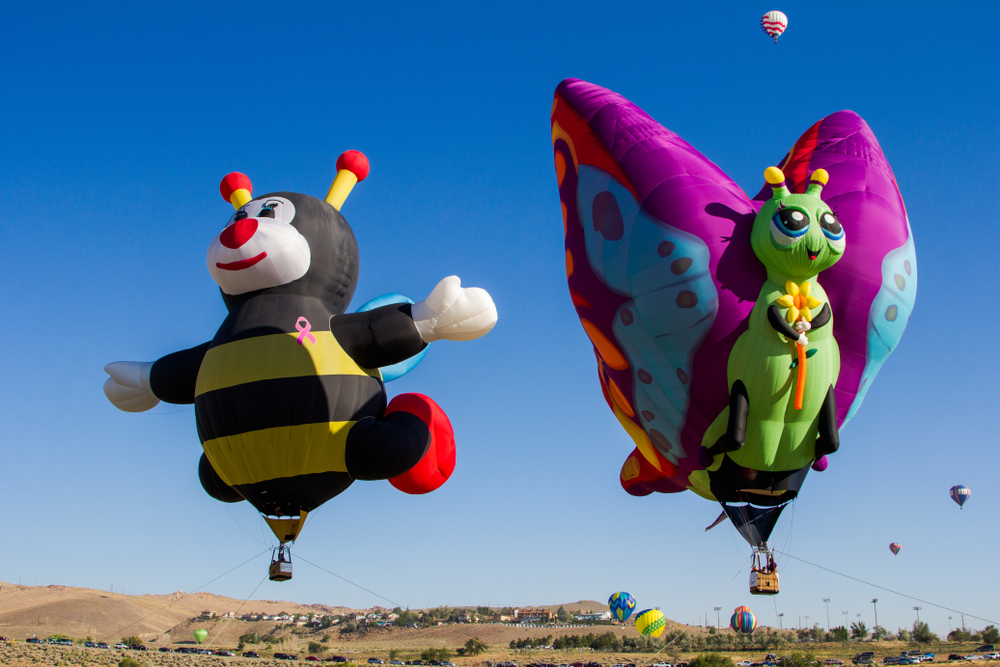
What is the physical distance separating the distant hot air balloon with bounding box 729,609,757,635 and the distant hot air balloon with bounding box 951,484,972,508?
749 centimetres

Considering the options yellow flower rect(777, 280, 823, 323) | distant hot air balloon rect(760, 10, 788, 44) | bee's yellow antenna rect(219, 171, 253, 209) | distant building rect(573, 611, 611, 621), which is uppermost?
distant hot air balloon rect(760, 10, 788, 44)

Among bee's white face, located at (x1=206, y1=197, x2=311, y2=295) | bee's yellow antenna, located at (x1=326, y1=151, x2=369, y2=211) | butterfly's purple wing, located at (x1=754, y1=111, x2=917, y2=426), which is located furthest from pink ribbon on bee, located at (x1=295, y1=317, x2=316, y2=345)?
butterfly's purple wing, located at (x1=754, y1=111, x2=917, y2=426)

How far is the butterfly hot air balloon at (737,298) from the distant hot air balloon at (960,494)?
20.9 meters

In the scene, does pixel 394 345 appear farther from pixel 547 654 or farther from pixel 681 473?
pixel 547 654

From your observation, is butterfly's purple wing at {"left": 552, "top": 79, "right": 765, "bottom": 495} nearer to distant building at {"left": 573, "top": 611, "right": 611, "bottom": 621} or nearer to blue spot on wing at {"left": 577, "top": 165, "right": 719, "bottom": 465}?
blue spot on wing at {"left": 577, "top": 165, "right": 719, "bottom": 465}

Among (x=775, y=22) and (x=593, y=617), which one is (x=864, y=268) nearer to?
(x=775, y=22)

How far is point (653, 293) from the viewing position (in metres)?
11.1

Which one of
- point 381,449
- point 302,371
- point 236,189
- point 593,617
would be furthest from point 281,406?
point 593,617

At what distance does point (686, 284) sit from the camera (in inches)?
424

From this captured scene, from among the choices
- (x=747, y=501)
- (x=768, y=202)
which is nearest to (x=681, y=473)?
(x=747, y=501)

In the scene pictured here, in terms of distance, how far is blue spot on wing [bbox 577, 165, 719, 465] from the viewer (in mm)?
10781

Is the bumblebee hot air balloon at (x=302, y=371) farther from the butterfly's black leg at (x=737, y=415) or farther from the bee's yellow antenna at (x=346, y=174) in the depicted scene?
the butterfly's black leg at (x=737, y=415)

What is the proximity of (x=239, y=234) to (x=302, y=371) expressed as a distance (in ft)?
5.85

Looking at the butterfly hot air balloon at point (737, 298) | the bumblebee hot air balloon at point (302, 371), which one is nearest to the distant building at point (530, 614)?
the butterfly hot air balloon at point (737, 298)
